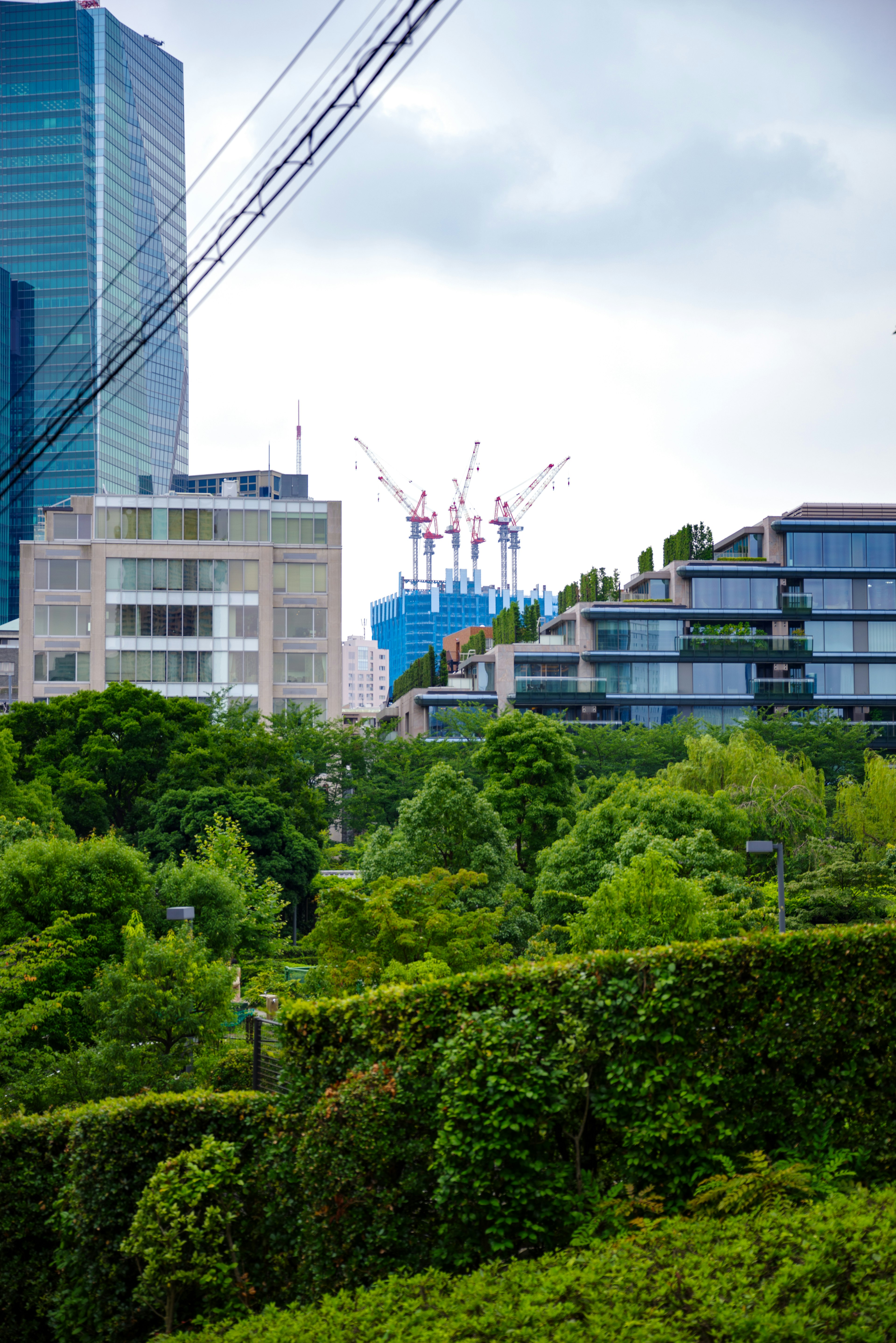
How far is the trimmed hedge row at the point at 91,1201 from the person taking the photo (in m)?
11.4

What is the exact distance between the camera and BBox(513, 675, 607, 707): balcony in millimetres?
72625

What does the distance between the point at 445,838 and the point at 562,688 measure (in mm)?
41243

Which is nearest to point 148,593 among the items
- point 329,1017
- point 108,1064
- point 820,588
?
point 820,588

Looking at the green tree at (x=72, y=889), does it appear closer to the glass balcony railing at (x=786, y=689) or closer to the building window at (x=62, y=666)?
the building window at (x=62, y=666)

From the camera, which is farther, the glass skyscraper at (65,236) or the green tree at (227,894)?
the glass skyscraper at (65,236)

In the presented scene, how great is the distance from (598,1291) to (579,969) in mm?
2965

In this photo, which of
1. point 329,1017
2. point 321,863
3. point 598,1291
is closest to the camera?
point 598,1291

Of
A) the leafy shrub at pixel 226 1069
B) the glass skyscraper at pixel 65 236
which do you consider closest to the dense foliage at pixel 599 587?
the leafy shrub at pixel 226 1069

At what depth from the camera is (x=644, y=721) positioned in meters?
73.3

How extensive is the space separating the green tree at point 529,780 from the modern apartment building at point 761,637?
3076cm

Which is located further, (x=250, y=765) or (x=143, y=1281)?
(x=250, y=765)

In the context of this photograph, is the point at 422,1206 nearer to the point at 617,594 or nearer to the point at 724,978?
the point at 724,978

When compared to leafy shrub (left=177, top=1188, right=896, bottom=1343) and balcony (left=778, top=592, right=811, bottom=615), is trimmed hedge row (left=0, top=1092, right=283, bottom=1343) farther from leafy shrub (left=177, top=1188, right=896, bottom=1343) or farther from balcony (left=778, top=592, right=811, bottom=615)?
balcony (left=778, top=592, right=811, bottom=615)

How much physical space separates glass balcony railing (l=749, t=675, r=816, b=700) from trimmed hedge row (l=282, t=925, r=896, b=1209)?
64176 mm
